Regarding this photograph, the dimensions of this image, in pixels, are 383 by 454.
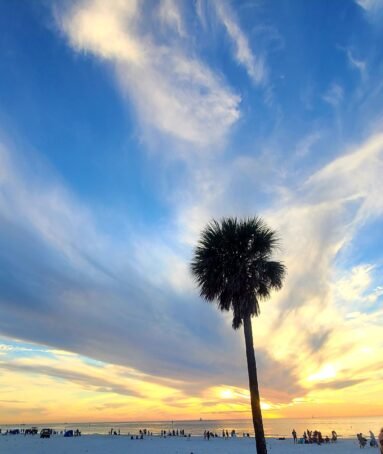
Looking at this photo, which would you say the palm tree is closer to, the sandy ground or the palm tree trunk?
the palm tree trunk

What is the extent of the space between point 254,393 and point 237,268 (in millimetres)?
5804

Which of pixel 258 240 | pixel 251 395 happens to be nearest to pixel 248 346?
pixel 251 395

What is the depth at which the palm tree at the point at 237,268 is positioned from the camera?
19625 millimetres

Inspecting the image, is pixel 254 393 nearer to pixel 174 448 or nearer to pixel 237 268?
pixel 237 268

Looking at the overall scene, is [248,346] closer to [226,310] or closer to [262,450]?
[226,310]

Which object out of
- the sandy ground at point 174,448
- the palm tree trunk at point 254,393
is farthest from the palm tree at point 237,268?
the sandy ground at point 174,448

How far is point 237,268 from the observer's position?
779 inches

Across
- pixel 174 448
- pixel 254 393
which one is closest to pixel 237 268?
pixel 254 393

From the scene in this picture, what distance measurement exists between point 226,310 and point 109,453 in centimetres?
2813

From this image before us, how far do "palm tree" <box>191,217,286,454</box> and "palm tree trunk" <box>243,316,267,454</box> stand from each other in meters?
0.64

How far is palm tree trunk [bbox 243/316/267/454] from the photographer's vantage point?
16.7 m

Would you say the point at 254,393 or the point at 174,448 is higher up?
the point at 174,448

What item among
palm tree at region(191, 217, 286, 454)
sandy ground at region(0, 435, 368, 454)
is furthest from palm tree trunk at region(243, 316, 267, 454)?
sandy ground at region(0, 435, 368, 454)

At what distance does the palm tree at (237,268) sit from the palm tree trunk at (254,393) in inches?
25.1
